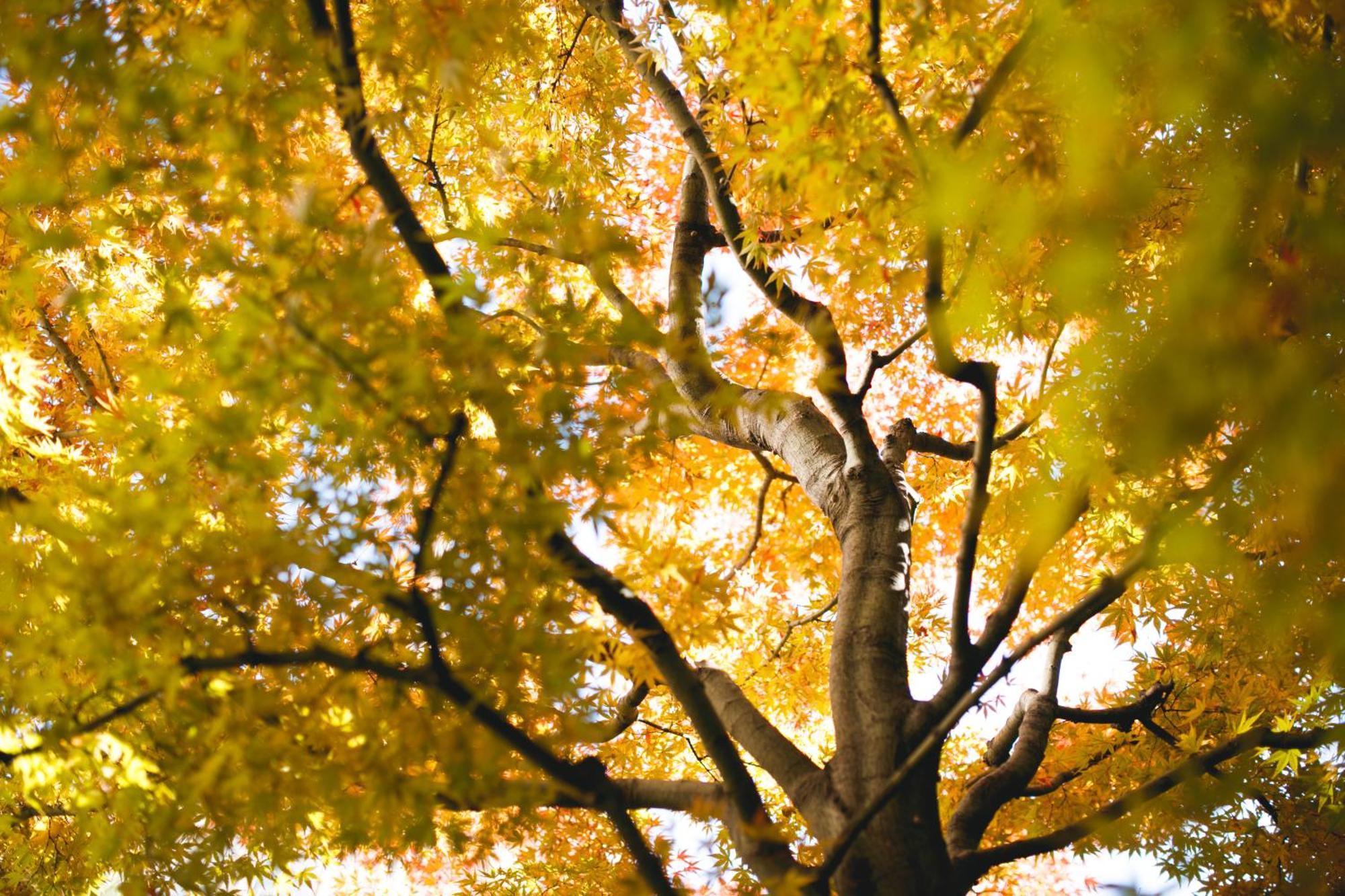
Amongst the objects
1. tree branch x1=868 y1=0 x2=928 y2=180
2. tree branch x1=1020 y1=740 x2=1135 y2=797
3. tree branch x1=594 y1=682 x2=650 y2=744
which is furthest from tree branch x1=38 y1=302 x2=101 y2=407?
tree branch x1=1020 y1=740 x2=1135 y2=797

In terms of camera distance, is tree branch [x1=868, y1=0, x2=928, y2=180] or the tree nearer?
the tree

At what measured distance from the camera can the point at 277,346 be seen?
54.9 inches

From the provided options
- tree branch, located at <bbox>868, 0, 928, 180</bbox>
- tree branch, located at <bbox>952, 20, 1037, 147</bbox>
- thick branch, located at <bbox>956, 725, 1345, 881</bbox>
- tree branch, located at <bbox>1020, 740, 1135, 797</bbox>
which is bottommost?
thick branch, located at <bbox>956, 725, 1345, 881</bbox>

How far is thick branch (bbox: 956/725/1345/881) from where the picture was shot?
159 centimetres

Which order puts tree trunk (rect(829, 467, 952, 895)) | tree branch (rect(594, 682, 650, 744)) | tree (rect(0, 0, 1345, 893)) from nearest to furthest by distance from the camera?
tree (rect(0, 0, 1345, 893)) < tree trunk (rect(829, 467, 952, 895)) < tree branch (rect(594, 682, 650, 744))

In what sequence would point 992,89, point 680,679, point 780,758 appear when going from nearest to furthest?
1. point 992,89
2. point 680,679
3. point 780,758

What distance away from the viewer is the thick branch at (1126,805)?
1.59 meters

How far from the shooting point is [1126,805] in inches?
63.7

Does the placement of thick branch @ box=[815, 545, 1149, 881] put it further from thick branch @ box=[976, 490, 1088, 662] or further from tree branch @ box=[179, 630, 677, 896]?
tree branch @ box=[179, 630, 677, 896]

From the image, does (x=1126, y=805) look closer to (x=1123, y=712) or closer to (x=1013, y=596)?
(x=1013, y=596)

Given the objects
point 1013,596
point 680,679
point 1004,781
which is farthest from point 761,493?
point 680,679

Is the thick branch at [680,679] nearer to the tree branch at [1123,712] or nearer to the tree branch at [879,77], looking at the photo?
the tree branch at [879,77]

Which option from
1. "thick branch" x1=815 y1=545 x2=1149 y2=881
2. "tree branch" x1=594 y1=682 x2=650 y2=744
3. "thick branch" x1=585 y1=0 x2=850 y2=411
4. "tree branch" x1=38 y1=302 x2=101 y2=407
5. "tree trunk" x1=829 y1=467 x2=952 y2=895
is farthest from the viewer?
"tree branch" x1=38 y1=302 x2=101 y2=407

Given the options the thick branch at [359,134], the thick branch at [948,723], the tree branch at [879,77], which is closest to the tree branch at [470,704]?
the thick branch at [948,723]
